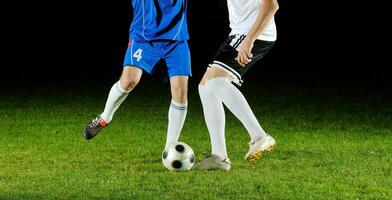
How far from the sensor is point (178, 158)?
8953 millimetres

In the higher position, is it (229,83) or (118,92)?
(229,83)

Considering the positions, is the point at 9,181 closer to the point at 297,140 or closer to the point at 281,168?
the point at 281,168

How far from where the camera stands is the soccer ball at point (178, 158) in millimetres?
8969

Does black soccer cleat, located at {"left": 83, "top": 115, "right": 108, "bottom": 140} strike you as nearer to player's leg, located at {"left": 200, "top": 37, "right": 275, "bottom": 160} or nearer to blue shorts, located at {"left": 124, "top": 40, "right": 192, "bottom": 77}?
blue shorts, located at {"left": 124, "top": 40, "right": 192, "bottom": 77}

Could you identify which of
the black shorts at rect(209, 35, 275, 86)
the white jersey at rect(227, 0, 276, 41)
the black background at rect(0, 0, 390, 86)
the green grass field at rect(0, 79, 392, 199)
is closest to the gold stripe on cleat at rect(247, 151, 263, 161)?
the green grass field at rect(0, 79, 392, 199)

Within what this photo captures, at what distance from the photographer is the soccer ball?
897cm

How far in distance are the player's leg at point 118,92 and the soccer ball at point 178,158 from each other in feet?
3.05

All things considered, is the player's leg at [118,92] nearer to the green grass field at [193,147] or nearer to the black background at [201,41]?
the green grass field at [193,147]

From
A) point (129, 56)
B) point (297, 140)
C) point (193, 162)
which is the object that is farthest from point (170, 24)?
point (297, 140)

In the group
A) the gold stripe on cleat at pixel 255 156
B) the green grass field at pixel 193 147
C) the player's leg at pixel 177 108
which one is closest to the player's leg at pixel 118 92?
the green grass field at pixel 193 147

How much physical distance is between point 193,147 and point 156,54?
1.23 meters

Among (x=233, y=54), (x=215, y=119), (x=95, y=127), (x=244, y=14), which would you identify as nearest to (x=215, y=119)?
(x=215, y=119)

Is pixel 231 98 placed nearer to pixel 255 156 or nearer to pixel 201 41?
pixel 255 156

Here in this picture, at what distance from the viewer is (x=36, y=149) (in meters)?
10.3
